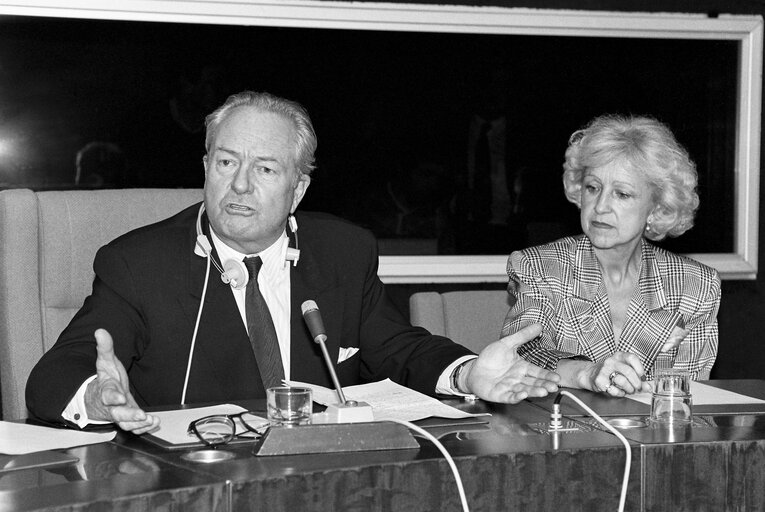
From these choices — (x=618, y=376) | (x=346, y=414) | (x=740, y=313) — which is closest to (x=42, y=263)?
(x=346, y=414)

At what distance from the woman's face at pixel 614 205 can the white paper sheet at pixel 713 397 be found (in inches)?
23.5

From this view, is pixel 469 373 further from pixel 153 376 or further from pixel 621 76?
pixel 621 76

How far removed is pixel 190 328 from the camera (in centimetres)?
205

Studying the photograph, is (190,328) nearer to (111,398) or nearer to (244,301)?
(244,301)

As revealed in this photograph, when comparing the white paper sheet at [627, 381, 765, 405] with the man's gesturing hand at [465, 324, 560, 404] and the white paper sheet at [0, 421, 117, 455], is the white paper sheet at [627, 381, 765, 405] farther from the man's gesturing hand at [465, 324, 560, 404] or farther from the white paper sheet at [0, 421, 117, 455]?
the white paper sheet at [0, 421, 117, 455]

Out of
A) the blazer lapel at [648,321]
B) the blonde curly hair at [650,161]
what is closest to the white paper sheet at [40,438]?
the blazer lapel at [648,321]

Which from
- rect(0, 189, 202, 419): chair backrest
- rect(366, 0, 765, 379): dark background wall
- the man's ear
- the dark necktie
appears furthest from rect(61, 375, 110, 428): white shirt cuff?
rect(366, 0, 765, 379): dark background wall

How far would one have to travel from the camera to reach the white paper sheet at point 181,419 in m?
1.48

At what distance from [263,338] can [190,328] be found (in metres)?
0.15

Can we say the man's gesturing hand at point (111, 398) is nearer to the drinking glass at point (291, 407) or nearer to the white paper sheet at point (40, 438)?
the white paper sheet at point (40, 438)

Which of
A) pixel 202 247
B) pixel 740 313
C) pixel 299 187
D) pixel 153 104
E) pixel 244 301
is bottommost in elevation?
pixel 740 313

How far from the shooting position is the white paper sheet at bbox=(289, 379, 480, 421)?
1.63 m

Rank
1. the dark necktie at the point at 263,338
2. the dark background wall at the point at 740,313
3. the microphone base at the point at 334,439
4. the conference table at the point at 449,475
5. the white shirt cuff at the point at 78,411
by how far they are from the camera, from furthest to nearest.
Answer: the dark background wall at the point at 740,313
the dark necktie at the point at 263,338
the white shirt cuff at the point at 78,411
the microphone base at the point at 334,439
the conference table at the point at 449,475

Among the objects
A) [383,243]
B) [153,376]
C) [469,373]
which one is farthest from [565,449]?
[383,243]
